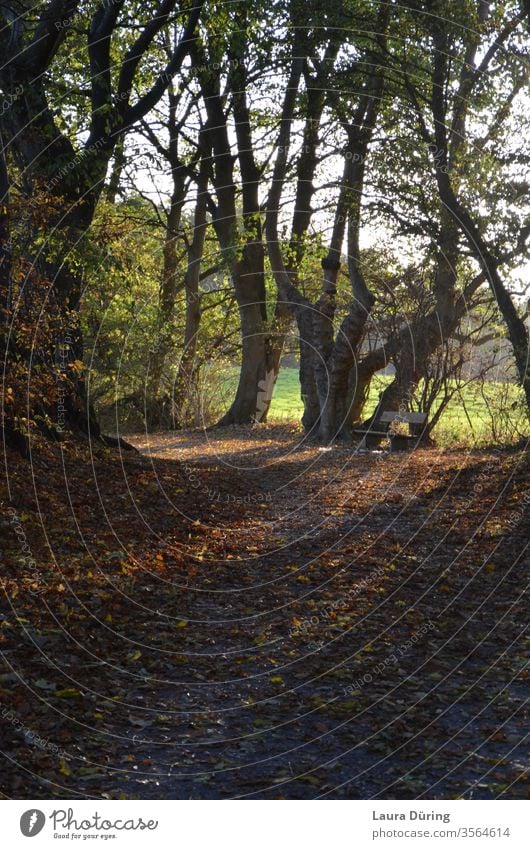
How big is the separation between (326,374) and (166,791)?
1922 centimetres

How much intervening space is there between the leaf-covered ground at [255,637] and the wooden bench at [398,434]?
5.28m

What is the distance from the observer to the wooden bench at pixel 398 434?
72.3 feet

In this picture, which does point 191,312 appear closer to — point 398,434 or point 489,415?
point 489,415

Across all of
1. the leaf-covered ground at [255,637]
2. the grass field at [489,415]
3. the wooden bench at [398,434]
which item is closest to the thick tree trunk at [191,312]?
the grass field at [489,415]

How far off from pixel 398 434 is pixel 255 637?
509 inches

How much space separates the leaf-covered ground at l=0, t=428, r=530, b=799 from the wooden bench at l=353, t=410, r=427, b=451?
5.28m

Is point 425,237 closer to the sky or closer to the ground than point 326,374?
closer to the sky

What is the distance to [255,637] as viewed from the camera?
947 cm

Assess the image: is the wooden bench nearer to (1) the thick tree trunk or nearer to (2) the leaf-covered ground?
(2) the leaf-covered ground

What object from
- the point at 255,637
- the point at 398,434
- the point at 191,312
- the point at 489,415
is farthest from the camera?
the point at 191,312

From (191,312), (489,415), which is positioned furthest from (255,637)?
(191,312)
